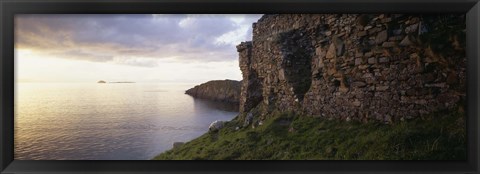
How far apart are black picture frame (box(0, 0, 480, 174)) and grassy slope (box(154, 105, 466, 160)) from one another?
63 centimetres

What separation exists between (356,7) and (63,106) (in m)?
7.33

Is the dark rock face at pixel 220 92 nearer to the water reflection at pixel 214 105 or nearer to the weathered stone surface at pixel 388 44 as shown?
the water reflection at pixel 214 105

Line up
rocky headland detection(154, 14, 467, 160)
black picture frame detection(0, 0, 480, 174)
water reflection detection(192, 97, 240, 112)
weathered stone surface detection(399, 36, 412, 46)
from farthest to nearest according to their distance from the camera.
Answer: water reflection detection(192, 97, 240, 112) → weathered stone surface detection(399, 36, 412, 46) → rocky headland detection(154, 14, 467, 160) → black picture frame detection(0, 0, 480, 174)

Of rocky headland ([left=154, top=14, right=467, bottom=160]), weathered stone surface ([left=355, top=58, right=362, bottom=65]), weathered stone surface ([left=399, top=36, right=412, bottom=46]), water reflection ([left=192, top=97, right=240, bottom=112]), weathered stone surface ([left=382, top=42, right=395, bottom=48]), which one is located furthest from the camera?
water reflection ([left=192, top=97, right=240, bottom=112])

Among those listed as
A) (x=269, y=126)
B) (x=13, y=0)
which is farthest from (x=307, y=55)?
(x=13, y=0)

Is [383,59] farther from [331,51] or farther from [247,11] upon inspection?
[247,11]

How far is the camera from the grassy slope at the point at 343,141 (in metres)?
3.25

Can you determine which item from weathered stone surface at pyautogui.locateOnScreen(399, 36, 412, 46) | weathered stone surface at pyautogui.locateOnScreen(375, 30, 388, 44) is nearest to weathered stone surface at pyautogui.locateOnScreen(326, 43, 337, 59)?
weathered stone surface at pyautogui.locateOnScreen(375, 30, 388, 44)

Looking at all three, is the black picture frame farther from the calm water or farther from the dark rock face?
the dark rock face

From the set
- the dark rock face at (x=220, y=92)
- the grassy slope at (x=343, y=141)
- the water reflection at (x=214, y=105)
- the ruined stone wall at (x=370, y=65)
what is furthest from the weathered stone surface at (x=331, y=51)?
the dark rock face at (x=220, y=92)

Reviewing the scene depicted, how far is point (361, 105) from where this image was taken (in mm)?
4418

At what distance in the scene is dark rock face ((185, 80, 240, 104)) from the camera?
1319 cm

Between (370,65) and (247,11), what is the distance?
238 centimetres

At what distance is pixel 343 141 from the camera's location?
413 cm
